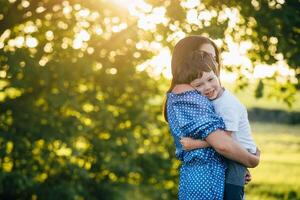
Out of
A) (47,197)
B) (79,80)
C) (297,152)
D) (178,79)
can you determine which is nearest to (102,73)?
(79,80)

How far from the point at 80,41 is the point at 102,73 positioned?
1223 millimetres

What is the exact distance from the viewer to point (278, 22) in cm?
759

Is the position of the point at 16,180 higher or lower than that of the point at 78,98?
lower

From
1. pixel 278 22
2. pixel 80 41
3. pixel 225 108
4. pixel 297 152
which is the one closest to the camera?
pixel 225 108

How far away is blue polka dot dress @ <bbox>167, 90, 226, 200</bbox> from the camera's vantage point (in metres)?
3.56

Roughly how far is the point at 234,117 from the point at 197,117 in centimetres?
20

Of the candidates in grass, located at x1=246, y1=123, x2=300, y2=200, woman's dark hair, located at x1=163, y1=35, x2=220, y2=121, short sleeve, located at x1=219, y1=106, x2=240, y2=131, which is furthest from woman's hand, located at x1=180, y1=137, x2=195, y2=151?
grass, located at x1=246, y1=123, x2=300, y2=200

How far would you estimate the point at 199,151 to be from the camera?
3641 mm

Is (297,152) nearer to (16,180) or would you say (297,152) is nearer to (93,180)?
(93,180)

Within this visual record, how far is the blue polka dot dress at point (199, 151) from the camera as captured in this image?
3564 mm

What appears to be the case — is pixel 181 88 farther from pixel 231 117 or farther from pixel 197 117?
pixel 231 117

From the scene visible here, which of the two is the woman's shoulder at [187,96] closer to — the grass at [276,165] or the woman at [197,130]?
the woman at [197,130]

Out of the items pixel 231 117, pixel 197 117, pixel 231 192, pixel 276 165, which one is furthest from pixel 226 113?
pixel 276 165

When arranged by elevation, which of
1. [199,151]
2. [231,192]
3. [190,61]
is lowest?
[231,192]
